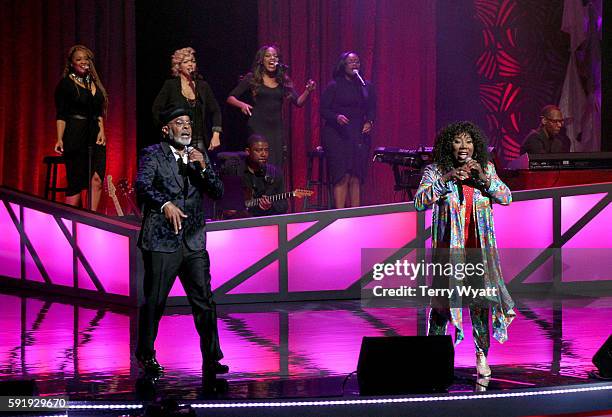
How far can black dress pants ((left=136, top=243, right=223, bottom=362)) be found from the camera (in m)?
5.69

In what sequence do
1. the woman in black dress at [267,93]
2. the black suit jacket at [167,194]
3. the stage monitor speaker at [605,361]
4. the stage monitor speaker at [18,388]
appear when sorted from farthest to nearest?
the woman in black dress at [267,93], the black suit jacket at [167,194], the stage monitor speaker at [605,361], the stage monitor speaker at [18,388]

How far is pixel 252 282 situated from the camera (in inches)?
368

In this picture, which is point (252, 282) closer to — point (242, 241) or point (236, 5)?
point (242, 241)

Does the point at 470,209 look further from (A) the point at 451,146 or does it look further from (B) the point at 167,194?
(B) the point at 167,194

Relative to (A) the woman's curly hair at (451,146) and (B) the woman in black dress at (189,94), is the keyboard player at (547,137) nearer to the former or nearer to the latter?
(B) the woman in black dress at (189,94)

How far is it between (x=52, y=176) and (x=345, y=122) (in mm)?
4113

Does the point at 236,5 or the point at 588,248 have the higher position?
the point at 236,5

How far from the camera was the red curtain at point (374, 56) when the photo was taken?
44.9 feet

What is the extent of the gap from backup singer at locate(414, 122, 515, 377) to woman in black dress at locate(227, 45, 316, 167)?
5.08 metres

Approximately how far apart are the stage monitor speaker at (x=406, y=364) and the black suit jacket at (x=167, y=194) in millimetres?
1264

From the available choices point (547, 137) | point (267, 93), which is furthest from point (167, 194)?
point (547, 137)

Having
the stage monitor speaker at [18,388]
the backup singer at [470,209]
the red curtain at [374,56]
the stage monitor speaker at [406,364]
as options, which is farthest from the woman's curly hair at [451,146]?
the red curtain at [374,56]

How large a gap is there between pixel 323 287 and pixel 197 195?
395 centimetres

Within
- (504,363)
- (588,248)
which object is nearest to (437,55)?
(588,248)
